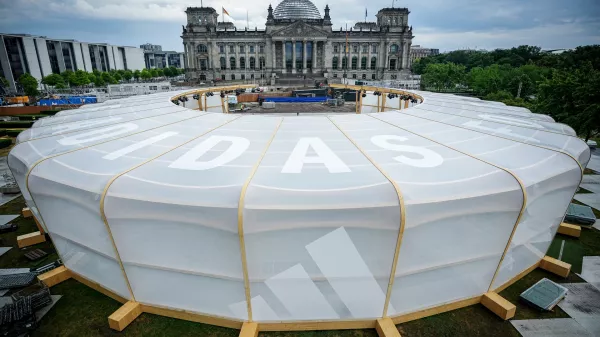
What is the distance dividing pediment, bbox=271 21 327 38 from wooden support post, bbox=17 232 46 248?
104019 mm

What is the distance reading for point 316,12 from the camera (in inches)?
4818

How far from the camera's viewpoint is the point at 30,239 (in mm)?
16453

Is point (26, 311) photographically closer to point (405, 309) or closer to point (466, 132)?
point (405, 309)

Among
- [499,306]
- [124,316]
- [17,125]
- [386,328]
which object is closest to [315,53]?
[17,125]

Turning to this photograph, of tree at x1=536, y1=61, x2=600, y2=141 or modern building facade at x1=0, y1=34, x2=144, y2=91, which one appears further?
modern building facade at x1=0, y1=34, x2=144, y2=91

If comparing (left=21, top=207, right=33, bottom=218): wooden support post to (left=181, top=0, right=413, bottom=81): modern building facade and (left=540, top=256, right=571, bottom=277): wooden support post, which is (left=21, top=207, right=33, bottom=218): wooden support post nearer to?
(left=540, top=256, right=571, bottom=277): wooden support post

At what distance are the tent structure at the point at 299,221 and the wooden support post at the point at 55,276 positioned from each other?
498mm

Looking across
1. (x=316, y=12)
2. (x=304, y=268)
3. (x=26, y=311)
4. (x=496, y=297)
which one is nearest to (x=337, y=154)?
(x=304, y=268)

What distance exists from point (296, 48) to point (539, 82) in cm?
8359

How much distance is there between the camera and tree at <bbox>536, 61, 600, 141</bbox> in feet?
92.7

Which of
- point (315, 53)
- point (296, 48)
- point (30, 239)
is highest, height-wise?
point (296, 48)

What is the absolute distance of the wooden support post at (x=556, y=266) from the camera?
44.1 feet

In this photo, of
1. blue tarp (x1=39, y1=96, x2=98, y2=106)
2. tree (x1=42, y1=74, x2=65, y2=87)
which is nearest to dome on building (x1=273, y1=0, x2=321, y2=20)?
tree (x1=42, y1=74, x2=65, y2=87)

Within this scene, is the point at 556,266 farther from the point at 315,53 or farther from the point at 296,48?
the point at 296,48
